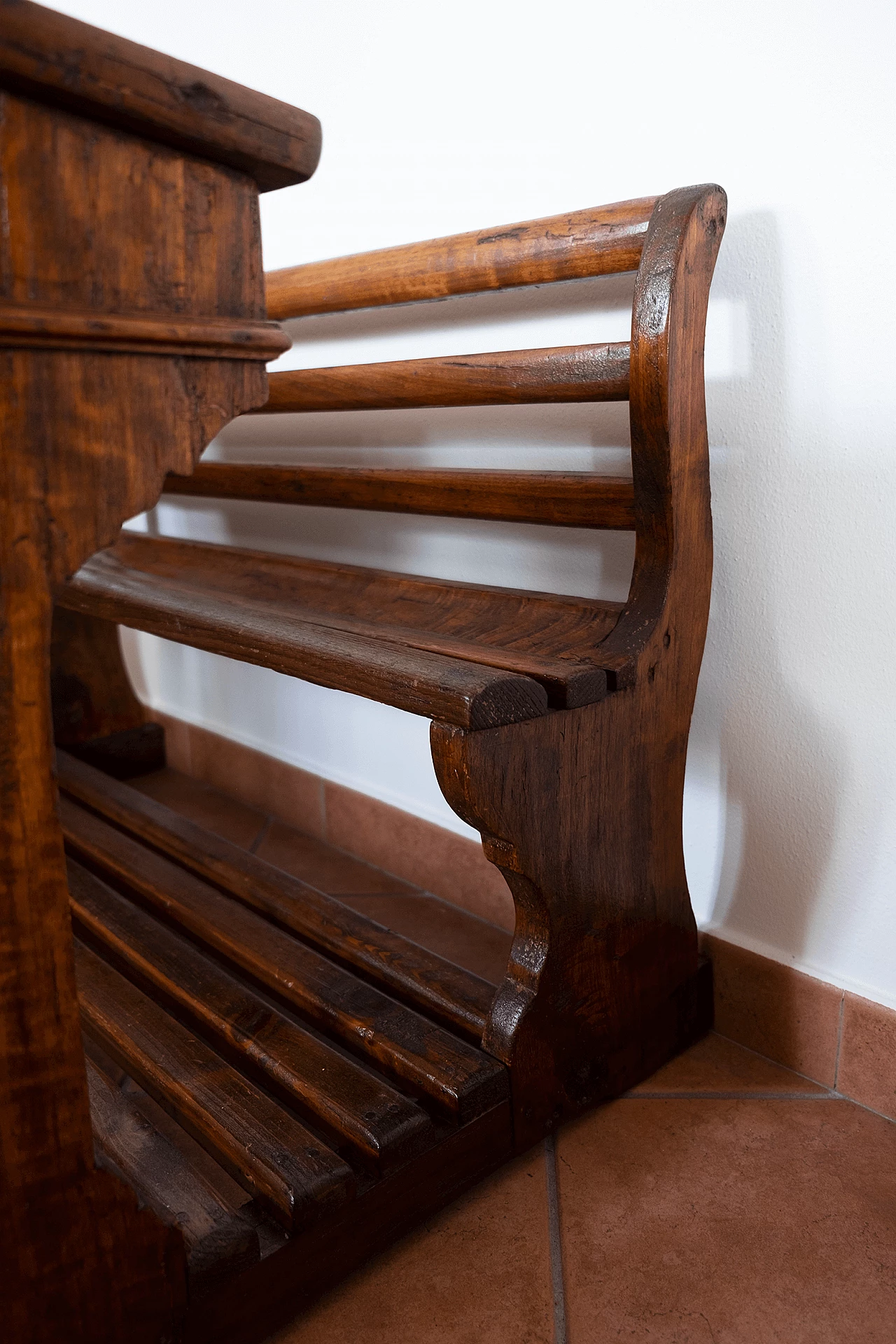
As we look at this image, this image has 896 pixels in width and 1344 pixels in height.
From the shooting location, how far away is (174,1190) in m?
0.81

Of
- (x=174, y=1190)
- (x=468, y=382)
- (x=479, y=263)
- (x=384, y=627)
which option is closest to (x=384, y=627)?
(x=384, y=627)

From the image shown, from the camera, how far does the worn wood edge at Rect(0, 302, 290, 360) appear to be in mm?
534

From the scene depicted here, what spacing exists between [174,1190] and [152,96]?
739mm

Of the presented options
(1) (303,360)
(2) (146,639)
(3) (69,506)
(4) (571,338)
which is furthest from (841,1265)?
(2) (146,639)

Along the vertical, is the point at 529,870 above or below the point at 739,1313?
above

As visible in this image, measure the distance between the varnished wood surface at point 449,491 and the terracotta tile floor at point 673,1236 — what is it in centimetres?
Result: 59

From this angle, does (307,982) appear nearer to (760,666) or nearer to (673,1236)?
(673,1236)

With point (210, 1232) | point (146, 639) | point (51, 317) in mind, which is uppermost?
point (51, 317)

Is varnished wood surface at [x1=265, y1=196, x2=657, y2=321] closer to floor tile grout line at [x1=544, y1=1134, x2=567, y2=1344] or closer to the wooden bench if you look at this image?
the wooden bench

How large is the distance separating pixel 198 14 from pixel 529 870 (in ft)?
5.05

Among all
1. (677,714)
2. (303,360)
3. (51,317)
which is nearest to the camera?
(51,317)

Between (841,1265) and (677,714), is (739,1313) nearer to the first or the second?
(841,1265)

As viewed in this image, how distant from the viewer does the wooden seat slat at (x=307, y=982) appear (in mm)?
935

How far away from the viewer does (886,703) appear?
Answer: 100cm
